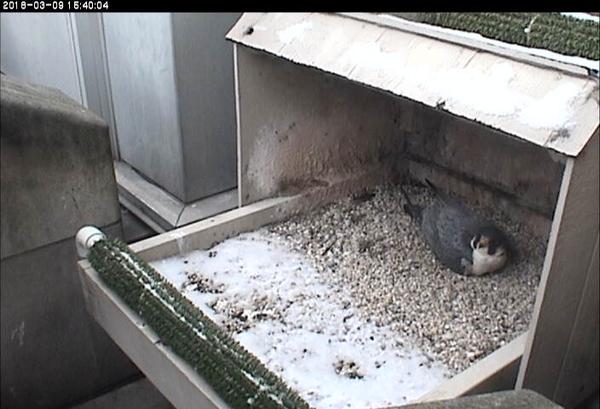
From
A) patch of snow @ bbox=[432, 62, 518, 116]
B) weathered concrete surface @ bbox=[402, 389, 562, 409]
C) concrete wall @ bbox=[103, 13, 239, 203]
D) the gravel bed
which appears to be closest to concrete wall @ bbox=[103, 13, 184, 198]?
concrete wall @ bbox=[103, 13, 239, 203]

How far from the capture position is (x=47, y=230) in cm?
117

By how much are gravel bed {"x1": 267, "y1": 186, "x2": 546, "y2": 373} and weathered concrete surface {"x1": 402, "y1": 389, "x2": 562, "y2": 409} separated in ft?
0.52

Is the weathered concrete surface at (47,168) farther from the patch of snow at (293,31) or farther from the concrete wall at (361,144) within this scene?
the patch of snow at (293,31)

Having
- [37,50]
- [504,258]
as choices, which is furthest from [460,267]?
[37,50]

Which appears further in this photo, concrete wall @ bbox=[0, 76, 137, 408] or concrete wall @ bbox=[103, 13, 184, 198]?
concrete wall @ bbox=[103, 13, 184, 198]

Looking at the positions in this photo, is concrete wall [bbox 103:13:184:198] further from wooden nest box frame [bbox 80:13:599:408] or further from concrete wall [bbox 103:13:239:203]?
wooden nest box frame [bbox 80:13:599:408]

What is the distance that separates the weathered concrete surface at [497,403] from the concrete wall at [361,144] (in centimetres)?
48

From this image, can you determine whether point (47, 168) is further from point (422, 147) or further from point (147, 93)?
point (422, 147)

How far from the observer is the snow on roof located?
687mm

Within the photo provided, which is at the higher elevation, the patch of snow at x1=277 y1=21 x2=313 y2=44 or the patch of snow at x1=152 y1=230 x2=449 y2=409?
the patch of snow at x1=277 y1=21 x2=313 y2=44

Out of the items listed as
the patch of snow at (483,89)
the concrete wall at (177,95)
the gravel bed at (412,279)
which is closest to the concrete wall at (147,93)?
the concrete wall at (177,95)

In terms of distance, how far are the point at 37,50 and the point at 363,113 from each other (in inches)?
33.4
